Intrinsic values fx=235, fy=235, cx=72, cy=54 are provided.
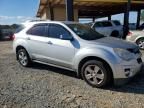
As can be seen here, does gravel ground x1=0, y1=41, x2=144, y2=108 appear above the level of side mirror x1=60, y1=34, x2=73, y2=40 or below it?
below

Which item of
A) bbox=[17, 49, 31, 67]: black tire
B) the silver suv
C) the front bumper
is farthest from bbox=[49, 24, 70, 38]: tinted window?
the front bumper

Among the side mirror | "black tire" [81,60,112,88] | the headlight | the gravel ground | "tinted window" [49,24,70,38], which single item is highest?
"tinted window" [49,24,70,38]

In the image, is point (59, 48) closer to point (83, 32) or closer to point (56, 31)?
point (56, 31)

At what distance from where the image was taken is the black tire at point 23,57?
8.07 metres

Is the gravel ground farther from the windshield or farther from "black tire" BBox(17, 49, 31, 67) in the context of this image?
the windshield

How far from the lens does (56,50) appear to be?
22.4ft

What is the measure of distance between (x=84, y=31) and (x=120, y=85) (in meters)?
2.03

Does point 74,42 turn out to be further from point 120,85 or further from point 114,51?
point 120,85

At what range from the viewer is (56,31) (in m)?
7.04

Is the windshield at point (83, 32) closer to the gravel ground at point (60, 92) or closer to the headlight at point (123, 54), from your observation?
the headlight at point (123, 54)

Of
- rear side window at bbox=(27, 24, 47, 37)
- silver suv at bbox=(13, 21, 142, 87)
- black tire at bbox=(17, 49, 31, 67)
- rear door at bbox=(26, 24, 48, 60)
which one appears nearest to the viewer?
silver suv at bbox=(13, 21, 142, 87)

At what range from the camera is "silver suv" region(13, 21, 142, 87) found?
18.9 ft

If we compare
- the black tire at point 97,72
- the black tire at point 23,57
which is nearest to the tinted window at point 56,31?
the black tire at point 97,72

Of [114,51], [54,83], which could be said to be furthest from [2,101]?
[114,51]
